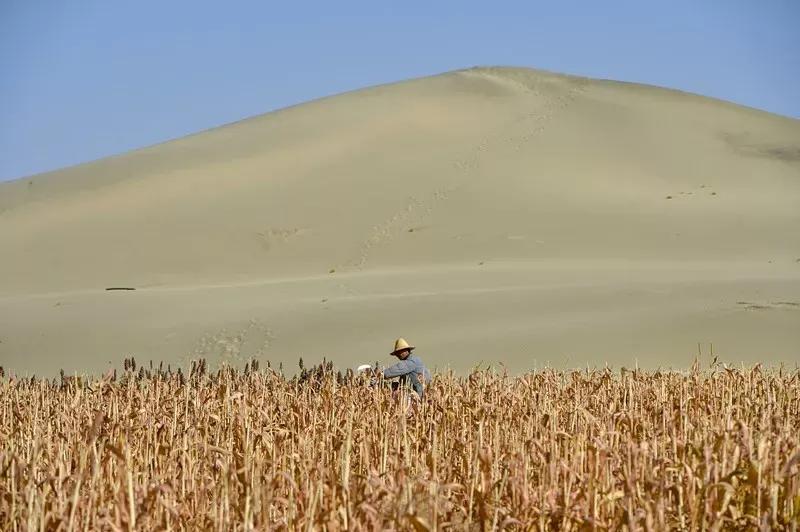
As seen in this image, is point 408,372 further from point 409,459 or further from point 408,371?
point 409,459

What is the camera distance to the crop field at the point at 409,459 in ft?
16.6

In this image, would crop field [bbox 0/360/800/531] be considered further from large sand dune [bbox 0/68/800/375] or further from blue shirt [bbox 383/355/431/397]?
large sand dune [bbox 0/68/800/375]

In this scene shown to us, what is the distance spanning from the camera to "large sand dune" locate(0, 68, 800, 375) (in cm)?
2461

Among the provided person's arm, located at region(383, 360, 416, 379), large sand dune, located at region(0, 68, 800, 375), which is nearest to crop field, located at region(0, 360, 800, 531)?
person's arm, located at region(383, 360, 416, 379)

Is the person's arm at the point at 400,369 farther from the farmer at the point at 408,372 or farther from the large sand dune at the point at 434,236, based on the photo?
the large sand dune at the point at 434,236

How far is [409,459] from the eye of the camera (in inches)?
261

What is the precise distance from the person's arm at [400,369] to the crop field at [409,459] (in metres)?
0.19

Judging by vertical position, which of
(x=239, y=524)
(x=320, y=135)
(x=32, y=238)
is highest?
(x=320, y=135)

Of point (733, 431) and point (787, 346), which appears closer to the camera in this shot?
point (733, 431)

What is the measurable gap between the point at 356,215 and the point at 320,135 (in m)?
16.5

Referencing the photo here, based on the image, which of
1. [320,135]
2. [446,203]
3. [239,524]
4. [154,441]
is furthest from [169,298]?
[320,135]

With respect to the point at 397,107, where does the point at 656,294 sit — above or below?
below

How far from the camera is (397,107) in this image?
2520 inches

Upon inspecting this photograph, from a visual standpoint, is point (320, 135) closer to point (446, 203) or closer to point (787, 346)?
point (446, 203)
